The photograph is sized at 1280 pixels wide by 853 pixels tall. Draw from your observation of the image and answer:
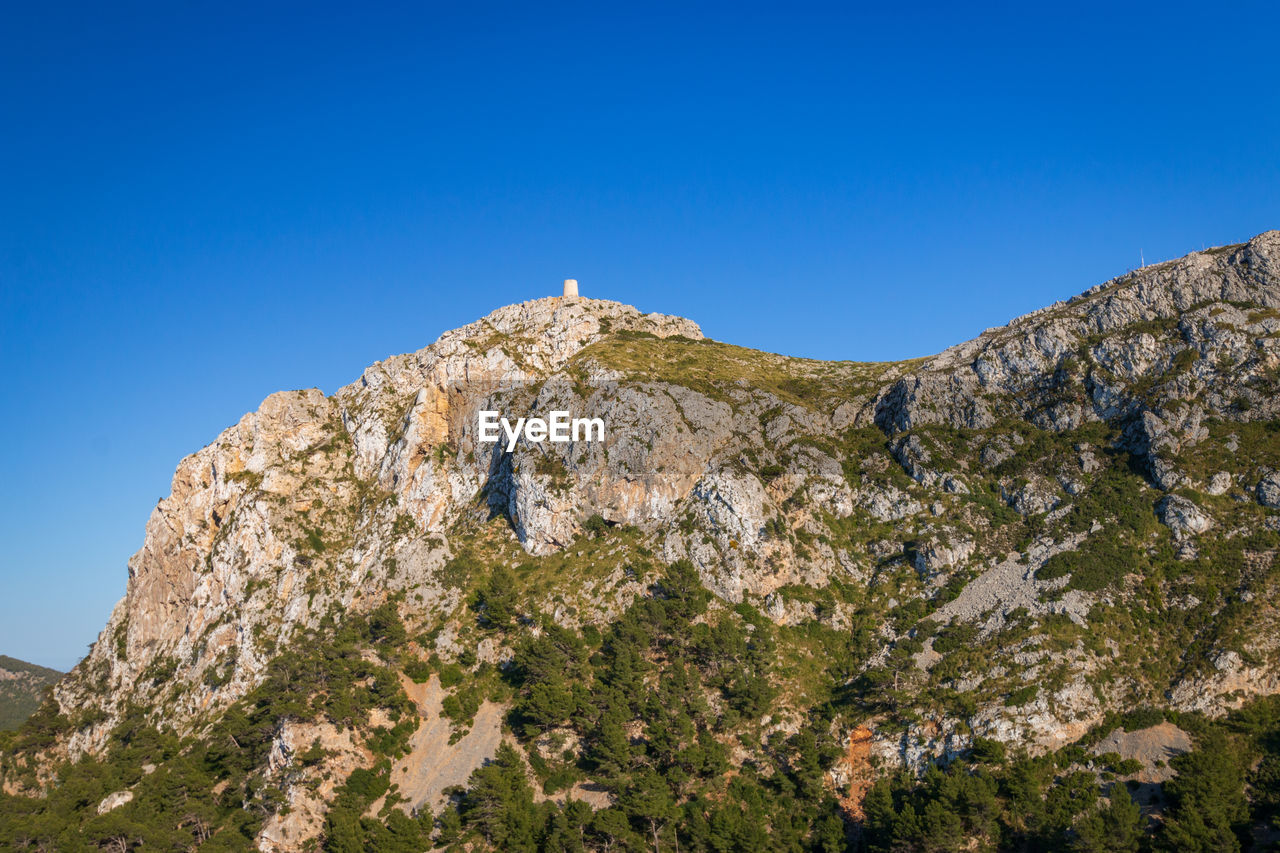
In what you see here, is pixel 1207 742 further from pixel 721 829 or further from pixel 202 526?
pixel 202 526

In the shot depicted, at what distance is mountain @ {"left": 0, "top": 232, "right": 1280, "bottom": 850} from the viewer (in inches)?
2943

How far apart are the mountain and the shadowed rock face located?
536 mm

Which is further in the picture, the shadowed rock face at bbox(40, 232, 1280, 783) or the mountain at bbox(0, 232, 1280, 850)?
the shadowed rock face at bbox(40, 232, 1280, 783)

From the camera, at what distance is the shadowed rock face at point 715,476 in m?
103

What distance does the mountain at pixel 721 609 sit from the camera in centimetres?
7475

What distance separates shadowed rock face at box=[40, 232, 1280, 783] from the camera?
103000mm

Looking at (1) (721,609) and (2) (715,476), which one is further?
(2) (715,476)

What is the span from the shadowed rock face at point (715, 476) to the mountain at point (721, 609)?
1.76ft

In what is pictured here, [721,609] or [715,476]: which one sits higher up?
[715,476]

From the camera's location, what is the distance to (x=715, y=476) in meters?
112

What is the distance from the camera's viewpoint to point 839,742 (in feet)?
269

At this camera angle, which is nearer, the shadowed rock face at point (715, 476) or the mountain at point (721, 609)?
the mountain at point (721, 609)

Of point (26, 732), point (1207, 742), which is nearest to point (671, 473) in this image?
point (1207, 742)

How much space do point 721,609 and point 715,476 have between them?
2113cm
